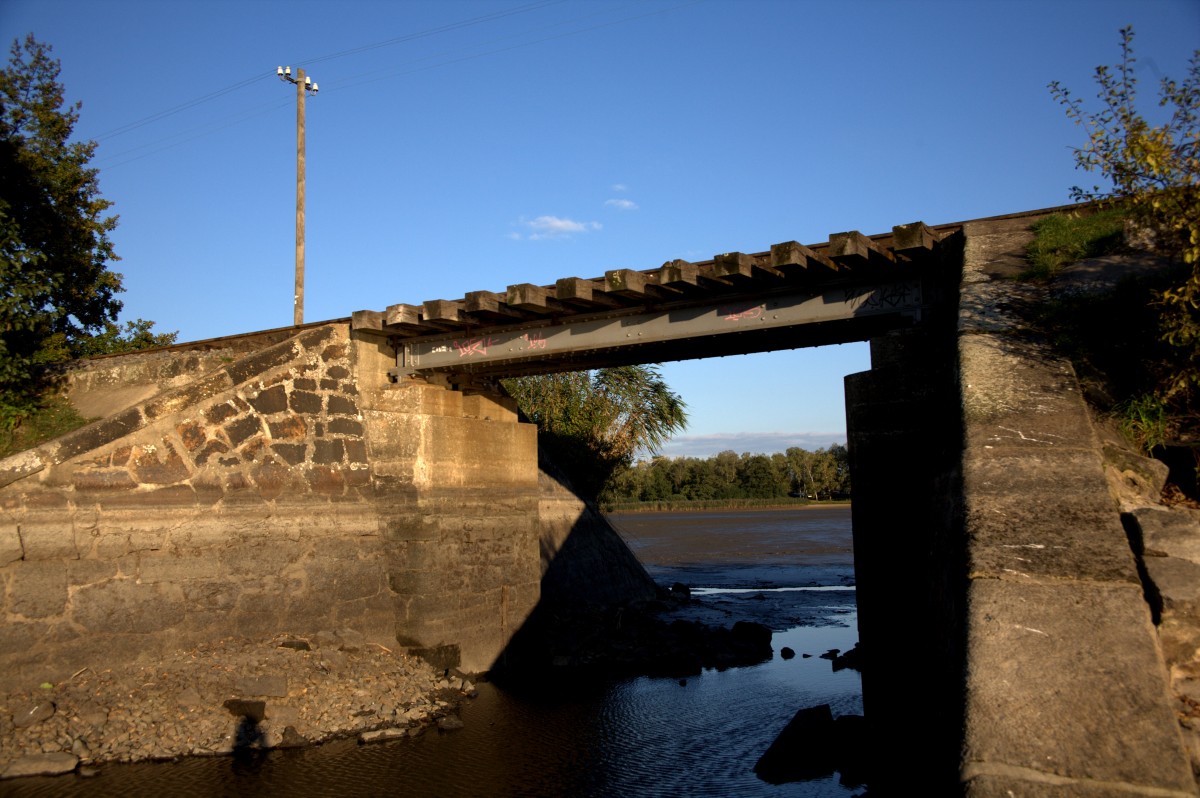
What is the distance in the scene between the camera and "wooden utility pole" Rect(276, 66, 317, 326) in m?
18.0

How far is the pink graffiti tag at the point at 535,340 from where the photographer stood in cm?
1041

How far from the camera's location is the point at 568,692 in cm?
1130

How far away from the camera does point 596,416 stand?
22219mm

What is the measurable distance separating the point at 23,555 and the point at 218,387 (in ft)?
8.33

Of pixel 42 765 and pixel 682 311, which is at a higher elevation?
pixel 682 311

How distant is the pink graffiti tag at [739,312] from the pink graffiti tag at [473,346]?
10.2ft

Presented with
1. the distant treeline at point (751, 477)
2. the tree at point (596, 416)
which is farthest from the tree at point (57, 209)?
the distant treeline at point (751, 477)

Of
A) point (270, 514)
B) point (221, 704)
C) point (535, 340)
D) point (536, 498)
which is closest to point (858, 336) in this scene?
point (535, 340)

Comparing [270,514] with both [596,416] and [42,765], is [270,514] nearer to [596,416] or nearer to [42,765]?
[42,765]

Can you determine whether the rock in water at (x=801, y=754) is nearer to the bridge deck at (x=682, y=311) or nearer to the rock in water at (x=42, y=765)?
the bridge deck at (x=682, y=311)

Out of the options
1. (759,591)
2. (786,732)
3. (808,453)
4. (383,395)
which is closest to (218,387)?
(383,395)

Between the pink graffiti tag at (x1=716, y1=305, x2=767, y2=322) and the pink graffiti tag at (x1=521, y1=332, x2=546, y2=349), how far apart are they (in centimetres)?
224

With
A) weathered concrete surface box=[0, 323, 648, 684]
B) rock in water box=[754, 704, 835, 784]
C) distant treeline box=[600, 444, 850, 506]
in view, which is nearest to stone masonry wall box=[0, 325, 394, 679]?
weathered concrete surface box=[0, 323, 648, 684]

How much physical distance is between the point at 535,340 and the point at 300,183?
34.7ft
